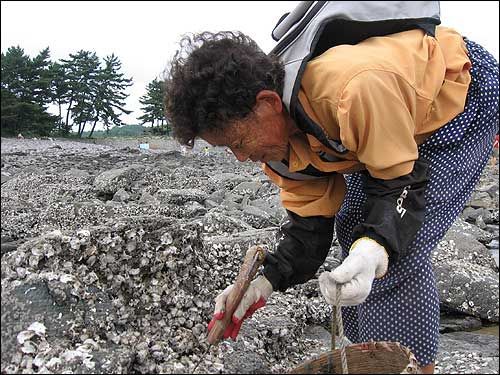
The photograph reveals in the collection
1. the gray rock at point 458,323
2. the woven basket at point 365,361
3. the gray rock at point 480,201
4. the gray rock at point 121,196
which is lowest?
the gray rock at point 458,323

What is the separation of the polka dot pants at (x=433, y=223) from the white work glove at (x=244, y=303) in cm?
41

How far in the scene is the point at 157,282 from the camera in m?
2.42

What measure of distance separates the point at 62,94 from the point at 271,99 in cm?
93

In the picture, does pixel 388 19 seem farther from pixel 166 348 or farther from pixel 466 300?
pixel 466 300

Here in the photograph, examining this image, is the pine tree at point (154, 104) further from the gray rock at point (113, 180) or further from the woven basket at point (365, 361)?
the gray rock at point (113, 180)

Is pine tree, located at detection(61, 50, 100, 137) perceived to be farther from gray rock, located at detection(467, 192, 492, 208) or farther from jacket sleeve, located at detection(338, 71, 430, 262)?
gray rock, located at detection(467, 192, 492, 208)

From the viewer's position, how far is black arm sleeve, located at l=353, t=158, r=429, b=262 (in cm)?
191

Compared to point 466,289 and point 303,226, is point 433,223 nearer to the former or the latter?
point 303,226

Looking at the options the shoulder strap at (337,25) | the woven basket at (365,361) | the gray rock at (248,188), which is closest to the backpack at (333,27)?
the shoulder strap at (337,25)

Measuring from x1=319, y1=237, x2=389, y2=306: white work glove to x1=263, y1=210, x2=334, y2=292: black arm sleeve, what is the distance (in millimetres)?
525

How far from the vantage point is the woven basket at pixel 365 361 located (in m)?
1.89

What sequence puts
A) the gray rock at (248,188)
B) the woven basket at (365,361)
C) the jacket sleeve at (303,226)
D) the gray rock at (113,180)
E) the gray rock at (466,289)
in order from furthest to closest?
1. the gray rock at (248,188)
2. the gray rock at (113,180)
3. the gray rock at (466,289)
4. the jacket sleeve at (303,226)
5. the woven basket at (365,361)

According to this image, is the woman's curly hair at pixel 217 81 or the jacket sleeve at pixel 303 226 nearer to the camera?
the woman's curly hair at pixel 217 81

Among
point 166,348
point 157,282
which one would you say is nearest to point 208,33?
point 157,282
